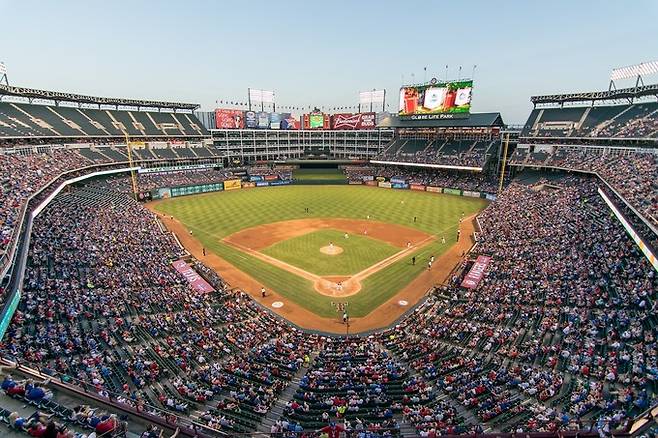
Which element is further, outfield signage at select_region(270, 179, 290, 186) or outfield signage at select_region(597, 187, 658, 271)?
outfield signage at select_region(270, 179, 290, 186)

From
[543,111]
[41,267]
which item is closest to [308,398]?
[41,267]

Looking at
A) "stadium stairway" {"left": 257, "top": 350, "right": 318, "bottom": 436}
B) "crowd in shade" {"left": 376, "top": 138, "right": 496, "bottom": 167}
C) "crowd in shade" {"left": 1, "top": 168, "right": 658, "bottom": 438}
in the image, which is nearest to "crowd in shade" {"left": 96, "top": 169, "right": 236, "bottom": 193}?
"crowd in shade" {"left": 1, "top": 168, "right": 658, "bottom": 438}

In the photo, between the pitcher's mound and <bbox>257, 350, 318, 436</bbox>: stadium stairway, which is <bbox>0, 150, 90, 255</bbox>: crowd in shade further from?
the pitcher's mound

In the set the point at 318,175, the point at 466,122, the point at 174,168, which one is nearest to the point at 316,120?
the point at 318,175

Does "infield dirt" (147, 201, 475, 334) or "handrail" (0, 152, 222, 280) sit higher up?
"handrail" (0, 152, 222, 280)

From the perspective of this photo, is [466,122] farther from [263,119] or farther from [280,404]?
[280,404]

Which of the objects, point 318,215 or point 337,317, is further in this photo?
point 318,215
